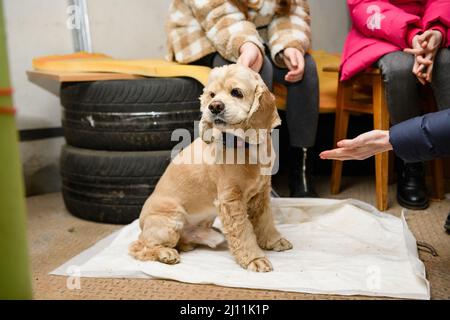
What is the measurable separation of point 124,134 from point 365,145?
3.58 ft

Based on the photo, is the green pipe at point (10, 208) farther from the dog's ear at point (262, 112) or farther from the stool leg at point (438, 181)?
the stool leg at point (438, 181)

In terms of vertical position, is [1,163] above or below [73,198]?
above

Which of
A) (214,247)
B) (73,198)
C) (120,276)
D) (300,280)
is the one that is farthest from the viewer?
(73,198)

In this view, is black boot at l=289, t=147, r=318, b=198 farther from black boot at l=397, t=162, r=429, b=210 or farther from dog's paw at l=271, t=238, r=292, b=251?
dog's paw at l=271, t=238, r=292, b=251

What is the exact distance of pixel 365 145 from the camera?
1405 mm

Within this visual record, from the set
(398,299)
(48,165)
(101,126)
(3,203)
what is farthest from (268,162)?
(48,165)

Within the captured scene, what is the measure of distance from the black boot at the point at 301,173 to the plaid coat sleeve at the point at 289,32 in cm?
41

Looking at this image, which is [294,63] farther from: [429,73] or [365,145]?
[365,145]

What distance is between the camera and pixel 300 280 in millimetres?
1479

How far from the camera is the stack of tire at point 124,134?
2.06 m

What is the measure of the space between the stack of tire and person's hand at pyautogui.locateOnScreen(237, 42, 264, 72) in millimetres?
259

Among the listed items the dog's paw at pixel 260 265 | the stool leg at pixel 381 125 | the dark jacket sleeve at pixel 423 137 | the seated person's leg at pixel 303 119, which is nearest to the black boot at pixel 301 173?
the seated person's leg at pixel 303 119

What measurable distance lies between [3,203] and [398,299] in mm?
1071
